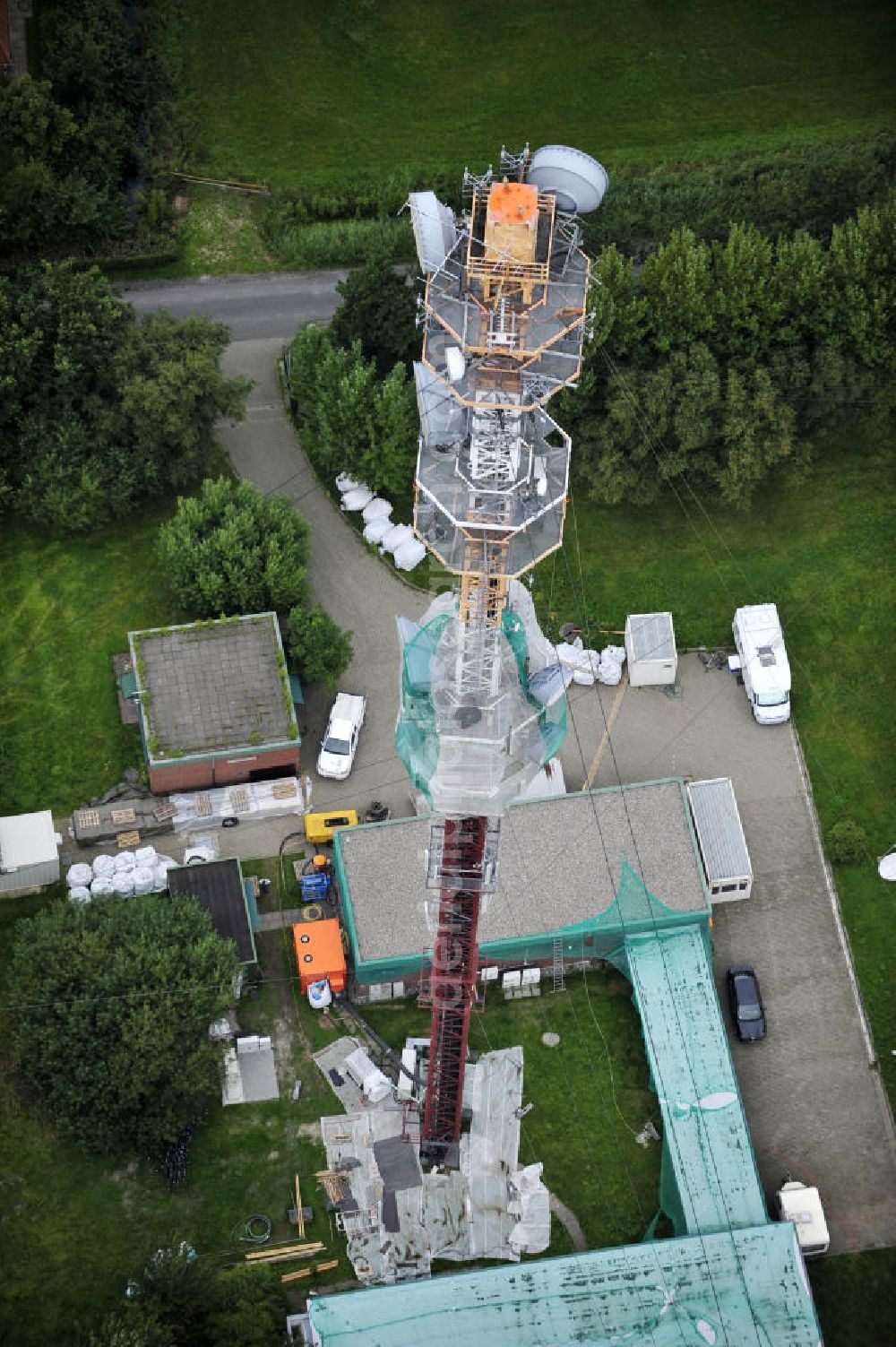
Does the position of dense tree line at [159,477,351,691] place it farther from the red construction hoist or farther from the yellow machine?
the red construction hoist

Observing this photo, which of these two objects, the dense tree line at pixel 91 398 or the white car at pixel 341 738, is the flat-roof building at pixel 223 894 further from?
the dense tree line at pixel 91 398

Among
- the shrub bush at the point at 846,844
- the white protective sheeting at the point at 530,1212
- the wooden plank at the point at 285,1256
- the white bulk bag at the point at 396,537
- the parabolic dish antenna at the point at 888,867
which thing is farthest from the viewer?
the white bulk bag at the point at 396,537

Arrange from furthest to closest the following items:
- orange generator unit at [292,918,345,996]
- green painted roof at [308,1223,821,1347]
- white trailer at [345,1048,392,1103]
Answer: orange generator unit at [292,918,345,996] → white trailer at [345,1048,392,1103] → green painted roof at [308,1223,821,1347]

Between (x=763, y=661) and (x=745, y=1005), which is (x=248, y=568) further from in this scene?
(x=745, y=1005)

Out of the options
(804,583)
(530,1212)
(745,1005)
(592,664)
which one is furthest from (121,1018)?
(804,583)

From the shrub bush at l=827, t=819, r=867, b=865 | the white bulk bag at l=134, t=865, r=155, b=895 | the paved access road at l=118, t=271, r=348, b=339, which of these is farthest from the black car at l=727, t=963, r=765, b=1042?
the paved access road at l=118, t=271, r=348, b=339

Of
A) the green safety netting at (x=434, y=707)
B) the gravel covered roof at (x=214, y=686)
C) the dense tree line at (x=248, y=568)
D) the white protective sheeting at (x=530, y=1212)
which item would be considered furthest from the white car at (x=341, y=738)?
the green safety netting at (x=434, y=707)

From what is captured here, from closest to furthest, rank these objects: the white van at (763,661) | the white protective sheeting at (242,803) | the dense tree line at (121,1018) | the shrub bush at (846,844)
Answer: the dense tree line at (121,1018) < the shrub bush at (846,844) < the white protective sheeting at (242,803) < the white van at (763,661)
